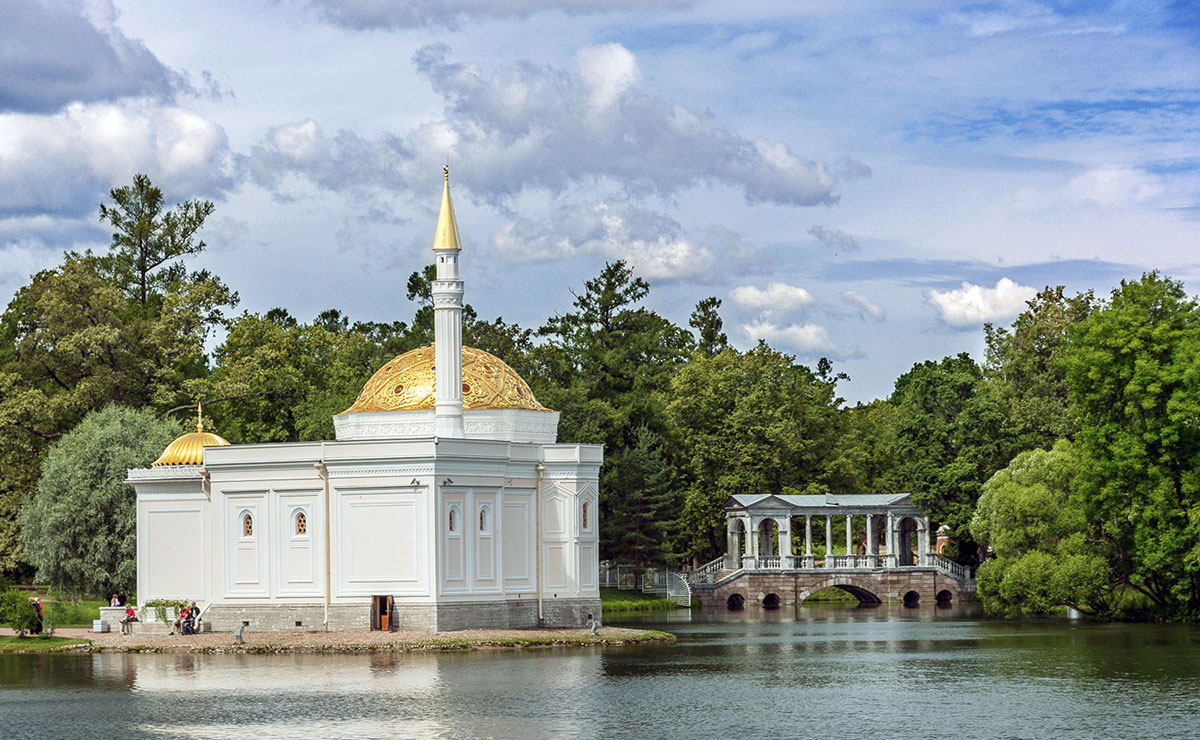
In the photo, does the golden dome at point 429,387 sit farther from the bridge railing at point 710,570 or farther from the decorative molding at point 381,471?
the bridge railing at point 710,570

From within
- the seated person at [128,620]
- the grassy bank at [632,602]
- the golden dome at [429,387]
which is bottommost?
the grassy bank at [632,602]

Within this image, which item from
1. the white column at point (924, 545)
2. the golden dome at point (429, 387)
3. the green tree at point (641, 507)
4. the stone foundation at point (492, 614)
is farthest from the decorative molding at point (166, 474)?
the white column at point (924, 545)

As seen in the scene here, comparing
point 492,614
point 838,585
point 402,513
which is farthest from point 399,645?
point 838,585

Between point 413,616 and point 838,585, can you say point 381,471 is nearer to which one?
point 413,616

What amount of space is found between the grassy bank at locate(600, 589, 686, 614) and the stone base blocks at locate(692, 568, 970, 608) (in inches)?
74.1

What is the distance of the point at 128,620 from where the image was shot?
174ft

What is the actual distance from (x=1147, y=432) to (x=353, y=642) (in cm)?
2661

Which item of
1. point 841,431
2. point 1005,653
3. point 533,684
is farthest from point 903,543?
point 533,684

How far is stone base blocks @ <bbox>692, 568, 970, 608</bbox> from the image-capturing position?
78.4m

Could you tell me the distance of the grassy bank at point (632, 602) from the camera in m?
73.4

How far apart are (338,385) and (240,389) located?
6.82 metres

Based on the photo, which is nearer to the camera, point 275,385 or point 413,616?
point 413,616

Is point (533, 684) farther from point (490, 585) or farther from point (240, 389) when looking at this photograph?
point (240, 389)

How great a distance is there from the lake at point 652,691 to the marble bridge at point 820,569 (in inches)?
1127
